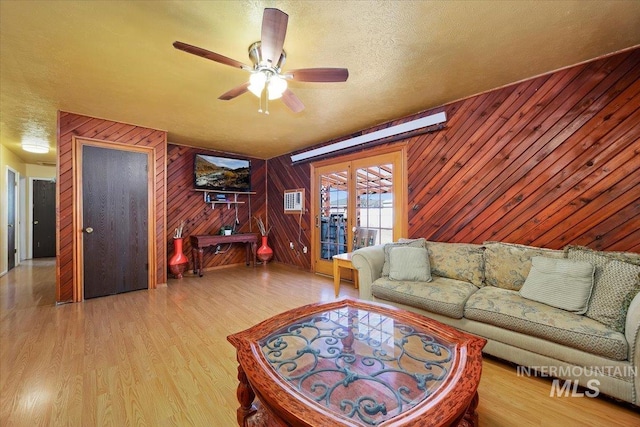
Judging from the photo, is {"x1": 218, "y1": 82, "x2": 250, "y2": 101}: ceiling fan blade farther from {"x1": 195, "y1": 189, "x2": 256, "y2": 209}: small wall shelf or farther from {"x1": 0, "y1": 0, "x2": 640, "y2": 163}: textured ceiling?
{"x1": 195, "y1": 189, "x2": 256, "y2": 209}: small wall shelf

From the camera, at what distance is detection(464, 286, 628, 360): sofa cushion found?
153 centimetres

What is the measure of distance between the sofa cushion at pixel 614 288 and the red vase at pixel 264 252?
4.80 m

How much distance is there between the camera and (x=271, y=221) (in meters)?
5.93

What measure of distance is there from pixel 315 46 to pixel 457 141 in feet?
6.59

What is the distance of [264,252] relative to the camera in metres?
5.50

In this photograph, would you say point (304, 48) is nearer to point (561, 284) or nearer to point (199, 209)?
point (561, 284)

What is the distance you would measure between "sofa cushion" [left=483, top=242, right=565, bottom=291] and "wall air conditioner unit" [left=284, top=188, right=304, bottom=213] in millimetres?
3335

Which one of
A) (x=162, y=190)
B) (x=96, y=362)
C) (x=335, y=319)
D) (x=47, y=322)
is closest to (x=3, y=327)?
(x=47, y=322)

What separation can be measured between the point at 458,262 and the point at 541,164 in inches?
48.3

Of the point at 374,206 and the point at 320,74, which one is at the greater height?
the point at 320,74

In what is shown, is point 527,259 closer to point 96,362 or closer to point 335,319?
point 335,319

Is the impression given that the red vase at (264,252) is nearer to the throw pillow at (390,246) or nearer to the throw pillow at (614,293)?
the throw pillow at (390,246)

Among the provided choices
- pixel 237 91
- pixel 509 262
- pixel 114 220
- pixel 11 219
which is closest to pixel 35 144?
pixel 11 219

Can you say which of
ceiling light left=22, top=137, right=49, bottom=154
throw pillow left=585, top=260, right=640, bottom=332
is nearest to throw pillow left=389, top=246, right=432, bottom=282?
throw pillow left=585, top=260, right=640, bottom=332
